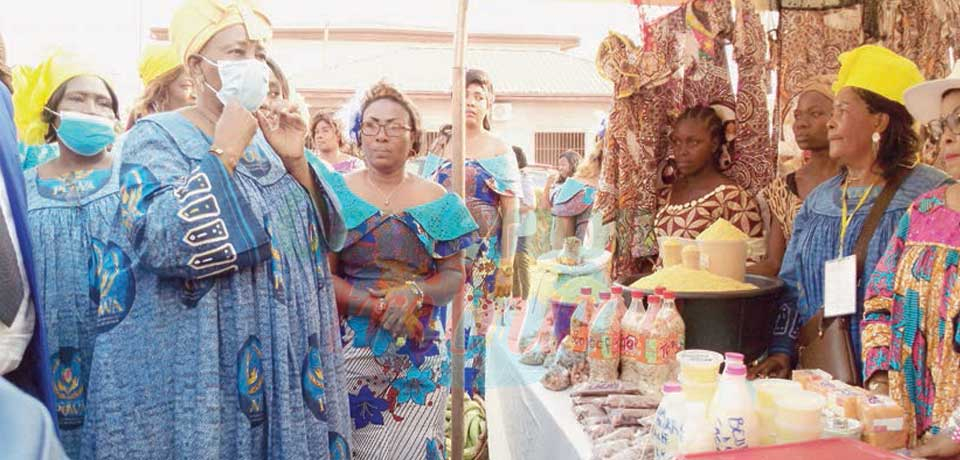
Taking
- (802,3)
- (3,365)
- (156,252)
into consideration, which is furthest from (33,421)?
(802,3)

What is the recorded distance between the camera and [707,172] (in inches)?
147

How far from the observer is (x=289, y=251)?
88.7 inches

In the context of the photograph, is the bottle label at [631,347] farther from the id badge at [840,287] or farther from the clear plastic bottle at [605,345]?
the id badge at [840,287]

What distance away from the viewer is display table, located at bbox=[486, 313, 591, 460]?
2.51 metres

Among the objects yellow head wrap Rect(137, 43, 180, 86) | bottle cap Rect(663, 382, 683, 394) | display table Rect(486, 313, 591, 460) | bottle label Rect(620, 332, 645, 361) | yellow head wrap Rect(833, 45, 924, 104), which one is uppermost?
yellow head wrap Rect(137, 43, 180, 86)

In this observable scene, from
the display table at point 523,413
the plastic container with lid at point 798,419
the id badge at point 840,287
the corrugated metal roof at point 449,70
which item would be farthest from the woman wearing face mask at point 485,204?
the corrugated metal roof at point 449,70

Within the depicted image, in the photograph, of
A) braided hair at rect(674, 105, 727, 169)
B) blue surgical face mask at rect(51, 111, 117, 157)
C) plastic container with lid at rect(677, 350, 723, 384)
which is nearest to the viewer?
plastic container with lid at rect(677, 350, 723, 384)

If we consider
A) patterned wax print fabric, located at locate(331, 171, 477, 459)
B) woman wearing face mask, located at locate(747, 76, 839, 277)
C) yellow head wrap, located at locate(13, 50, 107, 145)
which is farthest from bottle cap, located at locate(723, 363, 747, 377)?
yellow head wrap, located at locate(13, 50, 107, 145)

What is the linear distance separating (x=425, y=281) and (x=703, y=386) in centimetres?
152

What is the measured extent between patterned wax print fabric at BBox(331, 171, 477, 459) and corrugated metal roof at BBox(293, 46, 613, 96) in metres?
10.8

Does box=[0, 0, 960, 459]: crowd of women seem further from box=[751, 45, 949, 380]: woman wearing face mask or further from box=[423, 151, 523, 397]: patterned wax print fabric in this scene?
box=[423, 151, 523, 397]: patterned wax print fabric

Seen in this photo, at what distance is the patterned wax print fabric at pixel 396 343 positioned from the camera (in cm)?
308

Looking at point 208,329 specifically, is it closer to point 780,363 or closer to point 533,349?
point 533,349

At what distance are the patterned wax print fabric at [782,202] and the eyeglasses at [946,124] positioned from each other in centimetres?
103
